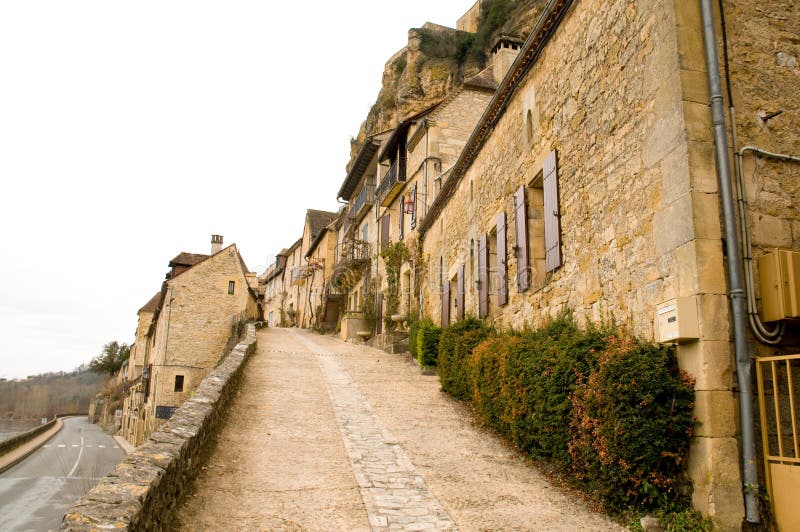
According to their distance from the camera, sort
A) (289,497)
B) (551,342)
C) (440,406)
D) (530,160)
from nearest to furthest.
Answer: (289,497) → (551,342) → (530,160) → (440,406)

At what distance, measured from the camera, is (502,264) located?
10094 millimetres

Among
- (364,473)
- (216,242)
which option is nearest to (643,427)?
(364,473)

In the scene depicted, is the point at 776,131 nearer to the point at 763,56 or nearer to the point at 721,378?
the point at 763,56

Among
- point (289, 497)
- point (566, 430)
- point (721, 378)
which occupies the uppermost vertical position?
point (721, 378)

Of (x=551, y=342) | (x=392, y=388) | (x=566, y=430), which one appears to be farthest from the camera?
(x=392, y=388)

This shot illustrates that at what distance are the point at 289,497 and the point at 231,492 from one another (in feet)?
1.77

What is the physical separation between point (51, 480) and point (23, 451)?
8527 millimetres

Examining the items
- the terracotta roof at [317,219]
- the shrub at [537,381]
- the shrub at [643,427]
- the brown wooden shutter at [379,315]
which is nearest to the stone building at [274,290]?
the terracotta roof at [317,219]

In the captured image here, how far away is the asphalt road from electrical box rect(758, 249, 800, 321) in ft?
49.7

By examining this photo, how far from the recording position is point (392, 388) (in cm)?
1153

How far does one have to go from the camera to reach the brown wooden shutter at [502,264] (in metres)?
9.92

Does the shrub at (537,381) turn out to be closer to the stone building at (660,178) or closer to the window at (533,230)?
the stone building at (660,178)

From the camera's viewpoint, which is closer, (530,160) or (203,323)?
(530,160)

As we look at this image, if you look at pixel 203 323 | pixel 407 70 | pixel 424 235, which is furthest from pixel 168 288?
pixel 407 70
